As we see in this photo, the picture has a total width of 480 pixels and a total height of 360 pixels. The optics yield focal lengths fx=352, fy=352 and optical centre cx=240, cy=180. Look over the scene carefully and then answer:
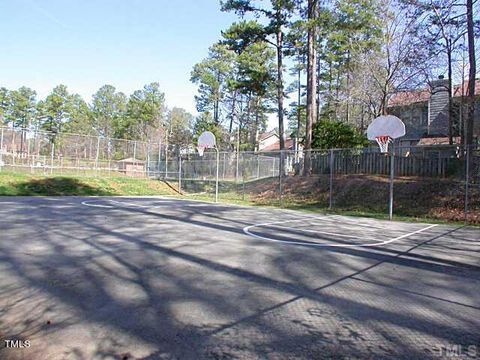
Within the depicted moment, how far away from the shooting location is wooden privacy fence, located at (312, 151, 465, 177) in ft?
50.8

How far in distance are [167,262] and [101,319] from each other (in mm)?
1970

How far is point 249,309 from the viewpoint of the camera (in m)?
3.38

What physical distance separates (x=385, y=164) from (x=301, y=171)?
4967mm

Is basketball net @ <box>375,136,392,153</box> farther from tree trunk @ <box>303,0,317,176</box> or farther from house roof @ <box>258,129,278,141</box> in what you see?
house roof @ <box>258,129,278,141</box>

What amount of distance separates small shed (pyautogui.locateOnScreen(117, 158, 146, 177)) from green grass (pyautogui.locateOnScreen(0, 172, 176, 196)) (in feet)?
5.90

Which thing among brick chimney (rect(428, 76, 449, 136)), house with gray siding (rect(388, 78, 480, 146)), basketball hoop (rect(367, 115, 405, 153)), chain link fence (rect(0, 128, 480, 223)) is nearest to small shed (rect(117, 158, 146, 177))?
chain link fence (rect(0, 128, 480, 223))

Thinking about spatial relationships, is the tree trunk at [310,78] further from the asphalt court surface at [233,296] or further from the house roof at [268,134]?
the house roof at [268,134]

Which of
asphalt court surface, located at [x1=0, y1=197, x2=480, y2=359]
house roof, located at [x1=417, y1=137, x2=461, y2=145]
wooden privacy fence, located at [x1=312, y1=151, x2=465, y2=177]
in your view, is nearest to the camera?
asphalt court surface, located at [x1=0, y1=197, x2=480, y2=359]

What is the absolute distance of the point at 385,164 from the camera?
18.5 meters

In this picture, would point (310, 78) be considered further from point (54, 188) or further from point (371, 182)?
point (54, 188)

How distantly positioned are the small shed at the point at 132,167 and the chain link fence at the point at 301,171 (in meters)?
0.08

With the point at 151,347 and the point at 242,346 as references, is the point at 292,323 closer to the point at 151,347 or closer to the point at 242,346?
the point at 242,346

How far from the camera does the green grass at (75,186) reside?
1858cm

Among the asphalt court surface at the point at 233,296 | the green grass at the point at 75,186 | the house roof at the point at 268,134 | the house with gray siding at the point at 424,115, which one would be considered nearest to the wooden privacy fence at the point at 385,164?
the house with gray siding at the point at 424,115
